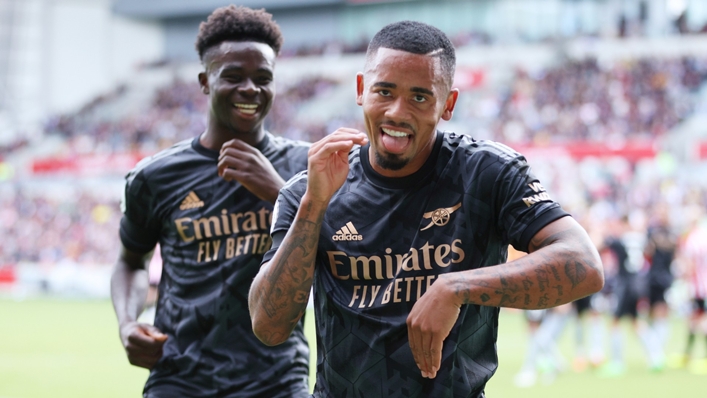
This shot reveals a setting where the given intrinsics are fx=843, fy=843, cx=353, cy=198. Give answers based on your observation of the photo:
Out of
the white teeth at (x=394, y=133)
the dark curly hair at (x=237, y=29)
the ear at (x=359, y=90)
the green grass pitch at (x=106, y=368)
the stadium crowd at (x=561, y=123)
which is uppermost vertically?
the dark curly hair at (x=237, y=29)

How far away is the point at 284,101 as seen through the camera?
126 ft

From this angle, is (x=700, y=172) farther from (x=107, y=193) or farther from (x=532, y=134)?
(x=107, y=193)

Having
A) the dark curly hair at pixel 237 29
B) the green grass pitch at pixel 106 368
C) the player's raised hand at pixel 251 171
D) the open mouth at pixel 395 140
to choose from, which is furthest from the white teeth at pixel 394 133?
Answer: the green grass pitch at pixel 106 368

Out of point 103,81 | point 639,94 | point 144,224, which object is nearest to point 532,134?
point 639,94

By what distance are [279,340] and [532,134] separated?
80.9ft

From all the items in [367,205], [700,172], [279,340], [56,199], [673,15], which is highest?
[673,15]

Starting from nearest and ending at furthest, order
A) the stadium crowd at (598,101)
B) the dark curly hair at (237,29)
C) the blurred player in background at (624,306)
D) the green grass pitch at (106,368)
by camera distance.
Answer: the dark curly hair at (237,29) → the green grass pitch at (106,368) → the blurred player in background at (624,306) → the stadium crowd at (598,101)

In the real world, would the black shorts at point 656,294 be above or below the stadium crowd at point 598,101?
below

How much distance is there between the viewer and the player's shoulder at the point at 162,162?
4031mm

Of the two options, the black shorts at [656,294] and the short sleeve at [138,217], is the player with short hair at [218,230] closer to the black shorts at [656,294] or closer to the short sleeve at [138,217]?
the short sleeve at [138,217]

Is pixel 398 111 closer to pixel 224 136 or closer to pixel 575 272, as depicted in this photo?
pixel 575 272

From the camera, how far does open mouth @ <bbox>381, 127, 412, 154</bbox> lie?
262 cm

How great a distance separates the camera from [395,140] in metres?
2.64

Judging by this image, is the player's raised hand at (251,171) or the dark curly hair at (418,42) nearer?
the dark curly hair at (418,42)
